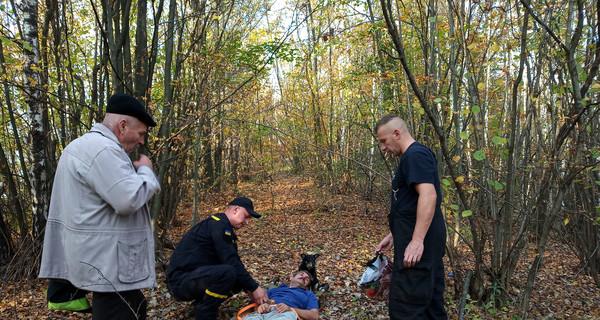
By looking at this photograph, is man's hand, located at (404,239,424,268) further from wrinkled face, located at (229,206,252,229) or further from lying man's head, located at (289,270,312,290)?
lying man's head, located at (289,270,312,290)

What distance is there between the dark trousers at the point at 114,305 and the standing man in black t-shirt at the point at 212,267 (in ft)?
3.85

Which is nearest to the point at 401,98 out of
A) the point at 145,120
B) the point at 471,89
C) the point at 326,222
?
the point at 471,89

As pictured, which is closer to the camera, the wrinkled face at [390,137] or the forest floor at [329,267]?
the wrinkled face at [390,137]

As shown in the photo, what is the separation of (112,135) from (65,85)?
410 centimetres

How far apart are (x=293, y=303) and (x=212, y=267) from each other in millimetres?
953

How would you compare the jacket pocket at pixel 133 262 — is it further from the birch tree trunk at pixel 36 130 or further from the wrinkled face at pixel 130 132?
the birch tree trunk at pixel 36 130

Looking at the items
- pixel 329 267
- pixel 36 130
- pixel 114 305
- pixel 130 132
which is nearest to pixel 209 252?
pixel 114 305

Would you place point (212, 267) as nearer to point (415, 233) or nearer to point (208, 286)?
point (208, 286)

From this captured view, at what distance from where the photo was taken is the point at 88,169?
5.79ft

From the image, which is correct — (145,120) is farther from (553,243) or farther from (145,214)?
(553,243)

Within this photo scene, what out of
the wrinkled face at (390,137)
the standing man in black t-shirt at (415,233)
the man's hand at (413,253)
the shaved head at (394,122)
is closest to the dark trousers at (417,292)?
the standing man in black t-shirt at (415,233)

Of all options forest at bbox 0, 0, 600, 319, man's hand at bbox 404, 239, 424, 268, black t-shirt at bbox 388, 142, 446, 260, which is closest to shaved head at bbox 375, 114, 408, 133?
black t-shirt at bbox 388, 142, 446, 260

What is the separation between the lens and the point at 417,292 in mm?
2439

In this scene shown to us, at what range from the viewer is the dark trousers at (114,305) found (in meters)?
1.87
